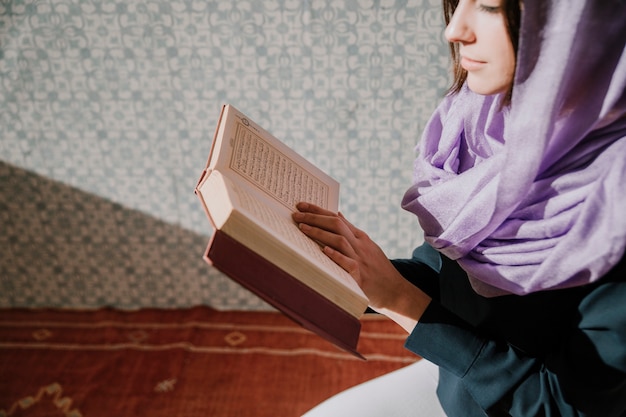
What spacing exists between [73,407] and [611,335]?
138 cm

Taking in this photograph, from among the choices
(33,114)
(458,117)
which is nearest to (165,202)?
(33,114)

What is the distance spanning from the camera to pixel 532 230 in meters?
0.67

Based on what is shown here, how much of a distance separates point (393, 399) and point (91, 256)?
128 cm

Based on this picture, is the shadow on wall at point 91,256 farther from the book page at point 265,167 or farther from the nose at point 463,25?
the nose at point 463,25

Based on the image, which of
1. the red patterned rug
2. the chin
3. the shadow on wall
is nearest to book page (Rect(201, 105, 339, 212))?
the chin

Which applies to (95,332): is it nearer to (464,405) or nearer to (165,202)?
(165,202)

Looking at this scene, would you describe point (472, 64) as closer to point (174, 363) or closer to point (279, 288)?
point (279, 288)

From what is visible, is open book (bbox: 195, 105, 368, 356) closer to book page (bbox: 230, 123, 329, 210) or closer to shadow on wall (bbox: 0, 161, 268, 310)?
book page (bbox: 230, 123, 329, 210)

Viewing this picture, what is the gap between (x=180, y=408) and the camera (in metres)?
1.50

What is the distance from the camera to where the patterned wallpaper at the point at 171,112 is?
1457 millimetres

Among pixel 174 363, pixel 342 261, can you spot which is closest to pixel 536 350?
pixel 342 261

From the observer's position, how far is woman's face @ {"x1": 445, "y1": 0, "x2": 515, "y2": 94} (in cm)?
61

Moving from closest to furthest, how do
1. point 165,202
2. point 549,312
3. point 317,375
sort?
point 549,312, point 317,375, point 165,202

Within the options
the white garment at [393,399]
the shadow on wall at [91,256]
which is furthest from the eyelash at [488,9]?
the shadow on wall at [91,256]
